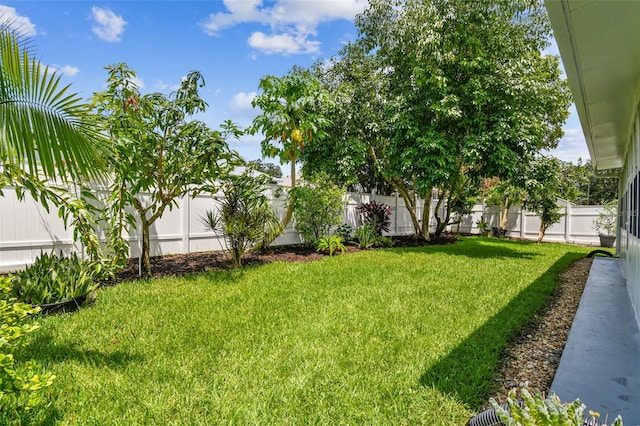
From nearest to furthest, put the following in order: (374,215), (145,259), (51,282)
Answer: (51,282) → (145,259) → (374,215)

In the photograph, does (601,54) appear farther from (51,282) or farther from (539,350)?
(51,282)

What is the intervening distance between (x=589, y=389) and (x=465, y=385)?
0.84 metres

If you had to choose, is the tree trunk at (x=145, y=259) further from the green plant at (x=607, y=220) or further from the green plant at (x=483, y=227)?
the green plant at (x=607, y=220)

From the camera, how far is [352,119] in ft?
38.0

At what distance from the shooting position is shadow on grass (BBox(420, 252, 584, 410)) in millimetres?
2727

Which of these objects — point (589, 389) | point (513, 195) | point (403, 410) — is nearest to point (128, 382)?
point (403, 410)

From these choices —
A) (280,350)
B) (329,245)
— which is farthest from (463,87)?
(280,350)

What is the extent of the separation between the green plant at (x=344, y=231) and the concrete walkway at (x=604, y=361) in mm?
7058

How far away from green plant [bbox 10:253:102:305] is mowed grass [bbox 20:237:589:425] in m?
0.35

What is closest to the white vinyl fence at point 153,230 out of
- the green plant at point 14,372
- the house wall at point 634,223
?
the green plant at point 14,372

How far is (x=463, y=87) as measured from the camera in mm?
9883

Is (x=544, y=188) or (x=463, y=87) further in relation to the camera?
(x=544, y=188)

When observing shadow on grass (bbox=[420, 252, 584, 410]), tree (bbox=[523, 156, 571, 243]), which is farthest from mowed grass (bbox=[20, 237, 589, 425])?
tree (bbox=[523, 156, 571, 243])

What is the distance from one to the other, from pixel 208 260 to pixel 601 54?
23.8 feet
